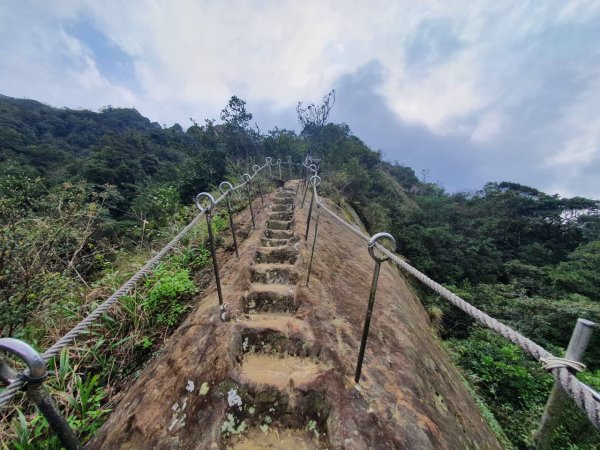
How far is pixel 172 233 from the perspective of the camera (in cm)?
590

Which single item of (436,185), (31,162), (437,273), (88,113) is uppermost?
(88,113)

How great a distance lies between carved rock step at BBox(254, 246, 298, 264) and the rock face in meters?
0.49

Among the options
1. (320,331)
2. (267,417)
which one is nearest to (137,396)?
(267,417)

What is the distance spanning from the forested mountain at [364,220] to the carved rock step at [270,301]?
1403 millimetres

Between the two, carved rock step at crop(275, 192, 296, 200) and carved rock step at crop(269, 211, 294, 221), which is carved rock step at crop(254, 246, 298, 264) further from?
carved rock step at crop(275, 192, 296, 200)

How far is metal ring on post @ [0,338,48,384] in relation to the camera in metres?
0.84

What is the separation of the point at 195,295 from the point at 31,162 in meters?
31.8

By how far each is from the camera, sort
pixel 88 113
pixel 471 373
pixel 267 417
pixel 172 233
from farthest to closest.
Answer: pixel 88 113 → pixel 172 233 → pixel 471 373 → pixel 267 417

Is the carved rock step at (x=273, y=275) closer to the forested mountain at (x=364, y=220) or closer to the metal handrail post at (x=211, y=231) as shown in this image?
the metal handrail post at (x=211, y=231)

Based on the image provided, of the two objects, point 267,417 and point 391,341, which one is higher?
point 391,341

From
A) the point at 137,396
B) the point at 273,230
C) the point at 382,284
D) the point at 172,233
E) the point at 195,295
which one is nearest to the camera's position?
the point at 137,396

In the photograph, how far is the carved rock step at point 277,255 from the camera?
3992 millimetres

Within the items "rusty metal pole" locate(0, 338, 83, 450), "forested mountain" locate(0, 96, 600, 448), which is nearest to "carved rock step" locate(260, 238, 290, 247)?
"forested mountain" locate(0, 96, 600, 448)

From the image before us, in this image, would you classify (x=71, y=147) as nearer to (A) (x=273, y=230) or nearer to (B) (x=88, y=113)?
(B) (x=88, y=113)
